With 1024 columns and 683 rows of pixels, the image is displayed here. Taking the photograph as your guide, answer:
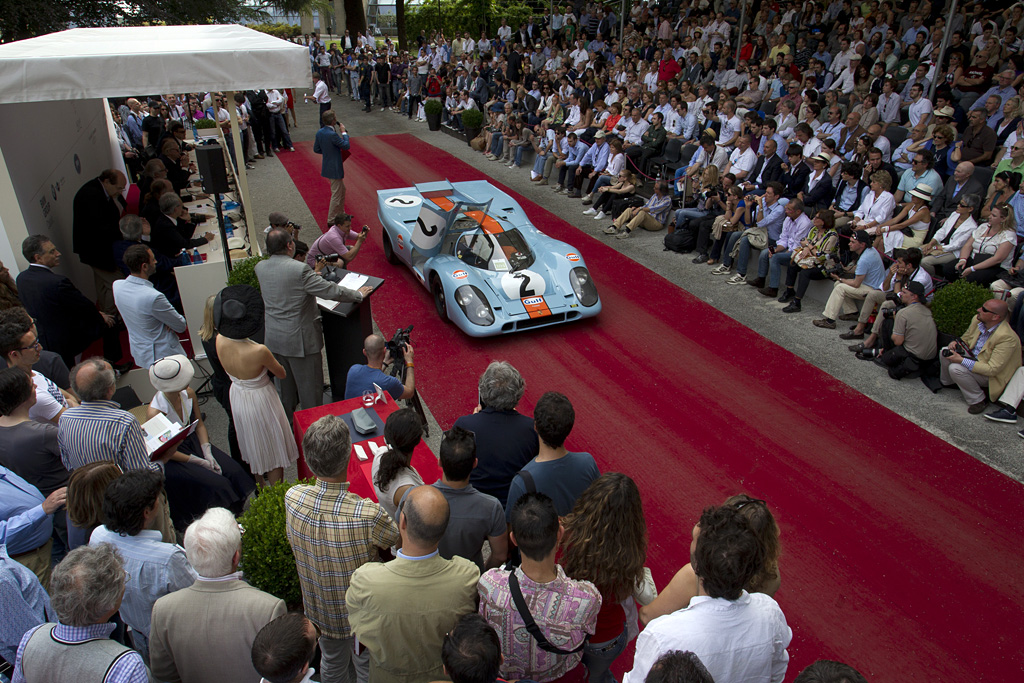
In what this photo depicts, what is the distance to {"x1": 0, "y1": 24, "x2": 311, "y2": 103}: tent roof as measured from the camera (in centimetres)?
556

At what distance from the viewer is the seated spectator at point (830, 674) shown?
7.36 feet

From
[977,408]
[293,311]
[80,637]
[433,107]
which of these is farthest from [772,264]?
[433,107]

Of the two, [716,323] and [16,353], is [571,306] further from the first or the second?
[16,353]

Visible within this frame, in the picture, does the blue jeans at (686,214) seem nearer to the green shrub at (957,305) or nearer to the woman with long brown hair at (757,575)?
the green shrub at (957,305)

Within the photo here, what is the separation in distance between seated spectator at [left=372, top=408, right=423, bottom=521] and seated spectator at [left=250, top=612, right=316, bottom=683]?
3.73 feet

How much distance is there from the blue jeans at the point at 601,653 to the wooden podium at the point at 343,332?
3518 mm

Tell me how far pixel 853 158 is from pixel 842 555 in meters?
7.72

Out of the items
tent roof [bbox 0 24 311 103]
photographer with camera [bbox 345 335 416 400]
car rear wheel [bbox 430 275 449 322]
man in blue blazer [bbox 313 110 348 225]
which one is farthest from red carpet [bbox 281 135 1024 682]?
tent roof [bbox 0 24 311 103]

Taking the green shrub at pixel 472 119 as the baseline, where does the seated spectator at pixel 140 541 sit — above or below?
above

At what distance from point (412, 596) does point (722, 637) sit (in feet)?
4.25

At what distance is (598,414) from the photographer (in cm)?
687

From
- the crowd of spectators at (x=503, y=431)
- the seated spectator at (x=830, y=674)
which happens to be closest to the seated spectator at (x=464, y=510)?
the crowd of spectators at (x=503, y=431)

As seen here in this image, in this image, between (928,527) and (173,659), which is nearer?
(173,659)

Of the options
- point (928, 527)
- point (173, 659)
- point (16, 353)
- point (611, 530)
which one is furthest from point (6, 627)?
point (928, 527)
